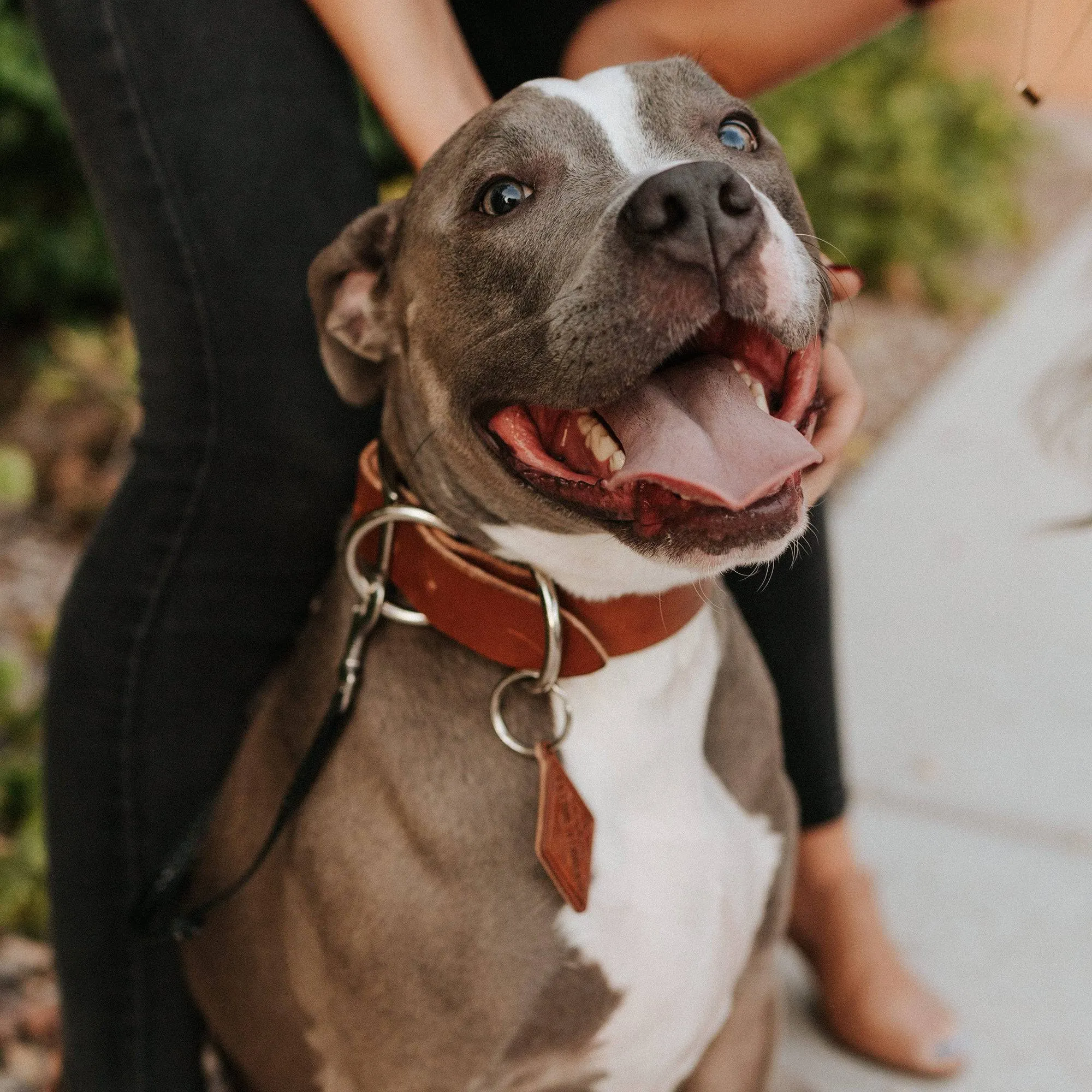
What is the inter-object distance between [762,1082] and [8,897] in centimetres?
173

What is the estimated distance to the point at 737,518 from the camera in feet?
5.36

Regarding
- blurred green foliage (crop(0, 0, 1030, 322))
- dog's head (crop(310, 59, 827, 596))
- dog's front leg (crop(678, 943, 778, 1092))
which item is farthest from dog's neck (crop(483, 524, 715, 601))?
blurred green foliage (crop(0, 0, 1030, 322))

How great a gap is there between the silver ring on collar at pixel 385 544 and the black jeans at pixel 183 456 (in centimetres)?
36

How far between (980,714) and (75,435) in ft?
10.4

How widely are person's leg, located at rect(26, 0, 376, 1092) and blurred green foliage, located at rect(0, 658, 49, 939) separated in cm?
53

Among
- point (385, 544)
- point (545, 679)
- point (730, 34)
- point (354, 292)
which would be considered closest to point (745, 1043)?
point (545, 679)

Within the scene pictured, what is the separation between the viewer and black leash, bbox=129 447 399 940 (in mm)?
1943

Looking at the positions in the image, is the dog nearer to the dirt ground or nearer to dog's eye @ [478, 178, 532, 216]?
dog's eye @ [478, 178, 532, 216]

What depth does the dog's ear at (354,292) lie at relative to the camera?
80.4 inches

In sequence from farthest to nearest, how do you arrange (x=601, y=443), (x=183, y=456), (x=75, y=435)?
(x=75, y=435)
(x=183, y=456)
(x=601, y=443)

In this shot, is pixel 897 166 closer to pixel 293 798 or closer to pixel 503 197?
pixel 503 197

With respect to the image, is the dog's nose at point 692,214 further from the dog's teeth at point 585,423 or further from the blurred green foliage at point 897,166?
the blurred green foliage at point 897,166

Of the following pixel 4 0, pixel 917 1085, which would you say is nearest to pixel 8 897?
pixel 917 1085

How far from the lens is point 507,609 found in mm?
1894
